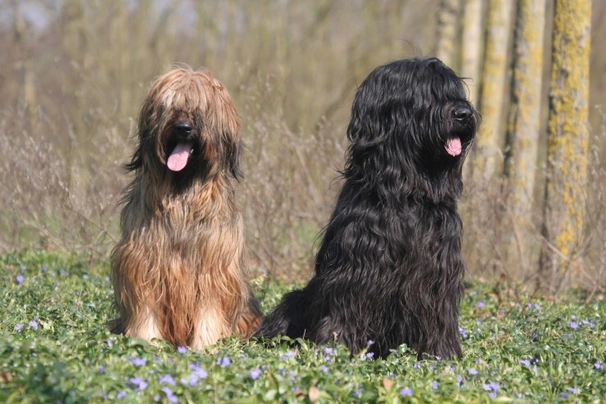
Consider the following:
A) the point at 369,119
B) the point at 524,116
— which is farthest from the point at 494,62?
the point at 369,119

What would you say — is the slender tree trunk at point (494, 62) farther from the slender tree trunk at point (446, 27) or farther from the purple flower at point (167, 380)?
the purple flower at point (167, 380)

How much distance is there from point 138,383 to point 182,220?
4.97 feet

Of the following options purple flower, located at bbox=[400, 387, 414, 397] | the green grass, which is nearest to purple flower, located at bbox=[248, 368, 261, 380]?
the green grass

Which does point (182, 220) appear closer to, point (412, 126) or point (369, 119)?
point (369, 119)

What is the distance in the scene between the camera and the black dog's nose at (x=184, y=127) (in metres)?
5.03

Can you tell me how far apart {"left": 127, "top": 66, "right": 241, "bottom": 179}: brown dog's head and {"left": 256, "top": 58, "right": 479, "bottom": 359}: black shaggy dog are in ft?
2.43

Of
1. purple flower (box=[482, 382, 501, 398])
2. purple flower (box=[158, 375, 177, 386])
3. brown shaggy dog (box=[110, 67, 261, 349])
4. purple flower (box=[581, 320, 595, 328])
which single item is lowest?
purple flower (box=[581, 320, 595, 328])

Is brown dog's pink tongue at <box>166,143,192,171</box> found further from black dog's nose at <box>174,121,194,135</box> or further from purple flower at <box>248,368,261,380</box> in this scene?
purple flower at <box>248,368,261,380</box>

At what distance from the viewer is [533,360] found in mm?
5461

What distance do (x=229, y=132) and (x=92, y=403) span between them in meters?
2.00

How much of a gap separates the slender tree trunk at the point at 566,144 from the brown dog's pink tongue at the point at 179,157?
14.4 ft

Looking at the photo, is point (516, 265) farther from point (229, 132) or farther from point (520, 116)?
point (229, 132)

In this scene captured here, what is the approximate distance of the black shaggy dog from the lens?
16.1 ft

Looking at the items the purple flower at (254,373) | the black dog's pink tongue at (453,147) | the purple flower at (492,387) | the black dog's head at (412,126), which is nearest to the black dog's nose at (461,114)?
the black dog's head at (412,126)
